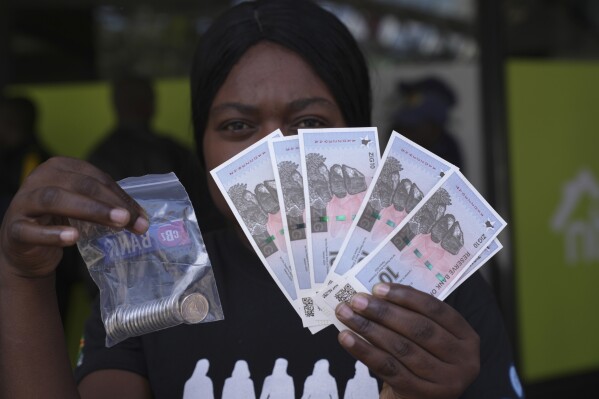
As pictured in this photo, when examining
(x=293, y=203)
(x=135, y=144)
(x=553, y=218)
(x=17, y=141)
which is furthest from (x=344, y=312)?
(x=553, y=218)

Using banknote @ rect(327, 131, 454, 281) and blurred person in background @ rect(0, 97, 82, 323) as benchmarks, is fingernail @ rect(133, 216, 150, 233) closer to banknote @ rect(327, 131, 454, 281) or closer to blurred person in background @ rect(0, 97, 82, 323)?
banknote @ rect(327, 131, 454, 281)

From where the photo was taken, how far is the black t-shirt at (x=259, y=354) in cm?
156

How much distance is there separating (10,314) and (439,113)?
3775mm

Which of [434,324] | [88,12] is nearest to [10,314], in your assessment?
[434,324]

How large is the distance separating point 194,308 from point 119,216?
0.23m

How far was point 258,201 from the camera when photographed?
1484mm

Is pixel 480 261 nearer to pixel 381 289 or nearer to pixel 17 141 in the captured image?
pixel 381 289

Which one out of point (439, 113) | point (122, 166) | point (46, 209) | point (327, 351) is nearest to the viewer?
point (46, 209)

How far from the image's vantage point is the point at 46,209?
4.05ft

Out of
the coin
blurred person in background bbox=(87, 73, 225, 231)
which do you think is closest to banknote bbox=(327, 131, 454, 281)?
the coin

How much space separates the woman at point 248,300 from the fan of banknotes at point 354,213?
0.13 metres

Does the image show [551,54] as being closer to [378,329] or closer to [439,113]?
[439,113]

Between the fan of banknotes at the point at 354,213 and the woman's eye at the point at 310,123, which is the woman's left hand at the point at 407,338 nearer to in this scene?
the fan of banknotes at the point at 354,213

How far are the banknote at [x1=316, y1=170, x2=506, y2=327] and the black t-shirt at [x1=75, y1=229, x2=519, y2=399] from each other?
Answer: 0.21m
